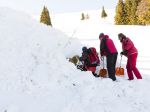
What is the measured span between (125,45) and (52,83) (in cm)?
397

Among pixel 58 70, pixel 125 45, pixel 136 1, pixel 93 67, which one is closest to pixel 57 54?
pixel 58 70

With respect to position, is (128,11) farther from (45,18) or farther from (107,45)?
(107,45)

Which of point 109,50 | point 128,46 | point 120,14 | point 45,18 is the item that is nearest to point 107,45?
point 109,50

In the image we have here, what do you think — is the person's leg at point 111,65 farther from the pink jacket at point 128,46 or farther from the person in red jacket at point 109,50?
Result: the pink jacket at point 128,46

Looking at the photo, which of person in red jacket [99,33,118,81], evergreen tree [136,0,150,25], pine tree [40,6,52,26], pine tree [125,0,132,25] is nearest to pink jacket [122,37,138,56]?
person in red jacket [99,33,118,81]

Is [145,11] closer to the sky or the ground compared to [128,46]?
closer to the sky

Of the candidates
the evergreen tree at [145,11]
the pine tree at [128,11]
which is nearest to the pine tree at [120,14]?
the pine tree at [128,11]

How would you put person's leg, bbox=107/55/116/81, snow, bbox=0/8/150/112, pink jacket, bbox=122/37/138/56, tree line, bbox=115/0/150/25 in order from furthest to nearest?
tree line, bbox=115/0/150/25
pink jacket, bbox=122/37/138/56
person's leg, bbox=107/55/116/81
snow, bbox=0/8/150/112

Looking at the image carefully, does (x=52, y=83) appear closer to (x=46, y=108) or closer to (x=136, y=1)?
(x=46, y=108)

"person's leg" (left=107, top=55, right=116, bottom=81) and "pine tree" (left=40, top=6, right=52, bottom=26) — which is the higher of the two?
"pine tree" (left=40, top=6, right=52, bottom=26)

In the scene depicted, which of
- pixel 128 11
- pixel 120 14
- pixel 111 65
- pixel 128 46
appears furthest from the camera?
pixel 128 11

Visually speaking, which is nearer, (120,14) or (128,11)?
(120,14)

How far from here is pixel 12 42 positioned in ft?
43.3

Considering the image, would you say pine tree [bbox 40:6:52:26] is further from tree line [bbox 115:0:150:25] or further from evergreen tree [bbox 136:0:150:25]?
tree line [bbox 115:0:150:25]
